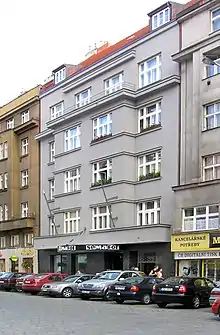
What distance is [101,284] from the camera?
2802 centimetres

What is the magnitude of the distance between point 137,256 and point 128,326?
2224 centimetres

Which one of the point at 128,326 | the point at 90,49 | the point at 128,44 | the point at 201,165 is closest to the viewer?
the point at 128,326

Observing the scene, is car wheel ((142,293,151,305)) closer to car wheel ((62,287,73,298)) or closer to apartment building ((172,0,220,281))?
car wheel ((62,287,73,298))

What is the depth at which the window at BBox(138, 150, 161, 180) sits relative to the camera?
37.4 metres

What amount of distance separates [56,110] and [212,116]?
60.2 feet

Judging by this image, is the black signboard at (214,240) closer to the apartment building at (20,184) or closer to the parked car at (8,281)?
the parked car at (8,281)

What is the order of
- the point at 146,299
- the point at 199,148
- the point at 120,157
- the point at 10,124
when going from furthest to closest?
1. the point at 10,124
2. the point at 120,157
3. the point at 199,148
4. the point at 146,299

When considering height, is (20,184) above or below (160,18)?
below

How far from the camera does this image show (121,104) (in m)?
39.4

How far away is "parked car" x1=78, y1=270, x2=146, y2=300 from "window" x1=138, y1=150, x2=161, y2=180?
31.8 feet

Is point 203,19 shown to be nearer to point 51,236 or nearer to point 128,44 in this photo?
point 128,44

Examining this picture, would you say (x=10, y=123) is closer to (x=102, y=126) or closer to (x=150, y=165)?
(x=102, y=126)

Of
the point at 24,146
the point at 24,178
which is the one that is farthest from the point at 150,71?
the point at 24,178

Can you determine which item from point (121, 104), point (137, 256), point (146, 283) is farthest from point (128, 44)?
point (146, 283)
